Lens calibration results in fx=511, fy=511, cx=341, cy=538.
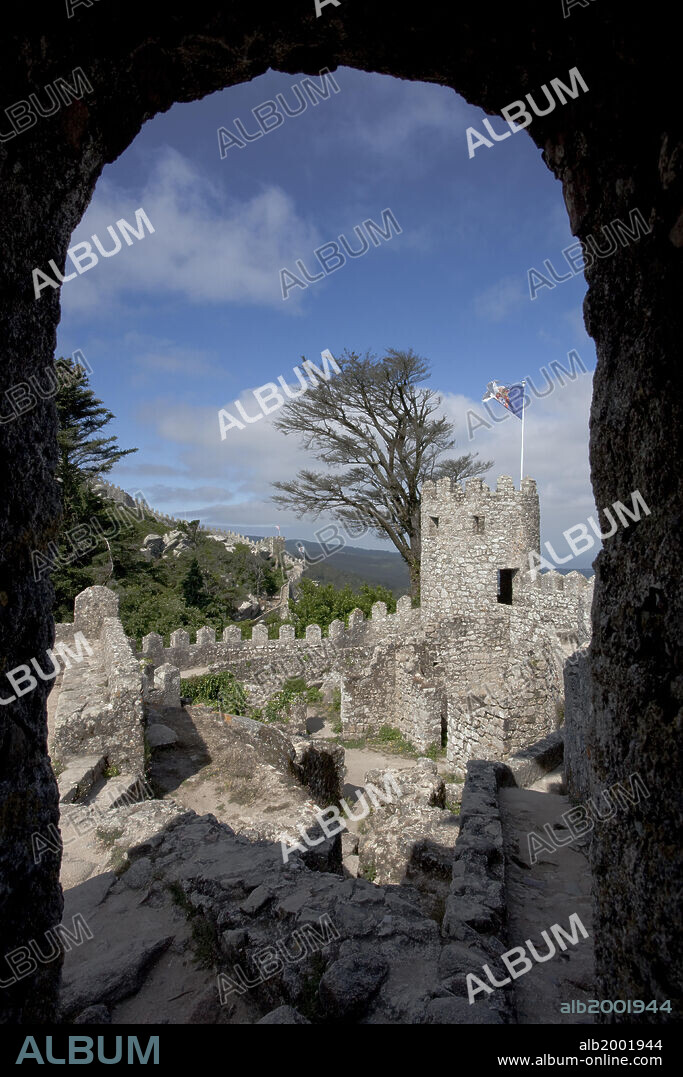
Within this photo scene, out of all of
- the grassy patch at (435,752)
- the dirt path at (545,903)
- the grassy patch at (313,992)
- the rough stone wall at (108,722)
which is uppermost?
the rough stone wall at (108,722)

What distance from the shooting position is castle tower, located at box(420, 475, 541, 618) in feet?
38.3

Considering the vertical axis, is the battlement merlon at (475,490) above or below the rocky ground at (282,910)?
above

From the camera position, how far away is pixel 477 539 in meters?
11.9

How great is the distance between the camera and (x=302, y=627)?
59.8 feet

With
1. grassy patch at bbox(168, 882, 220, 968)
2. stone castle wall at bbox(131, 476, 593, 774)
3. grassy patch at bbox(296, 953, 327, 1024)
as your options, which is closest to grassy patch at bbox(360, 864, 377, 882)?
grassy patch at bbox(168, 882, 220, 968)

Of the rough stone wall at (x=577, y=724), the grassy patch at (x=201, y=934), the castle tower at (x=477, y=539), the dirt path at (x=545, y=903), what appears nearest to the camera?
the dirt path at (x=545, y=903)

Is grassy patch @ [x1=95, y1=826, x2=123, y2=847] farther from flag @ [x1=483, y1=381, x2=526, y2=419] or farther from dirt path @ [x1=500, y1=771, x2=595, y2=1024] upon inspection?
flag @ [x1=483, y1=381, x2=526, y2=419]

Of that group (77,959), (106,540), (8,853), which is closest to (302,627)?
(106,540)

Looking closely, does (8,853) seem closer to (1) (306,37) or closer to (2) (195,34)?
(2) (195,34)

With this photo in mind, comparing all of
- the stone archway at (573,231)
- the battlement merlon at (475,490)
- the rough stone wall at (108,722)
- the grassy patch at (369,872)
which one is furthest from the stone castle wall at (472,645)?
the stone archway at (573,231)

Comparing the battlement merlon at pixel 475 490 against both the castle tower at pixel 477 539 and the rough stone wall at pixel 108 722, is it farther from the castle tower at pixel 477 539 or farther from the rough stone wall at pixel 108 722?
the rough stone wall at pixel 108 722

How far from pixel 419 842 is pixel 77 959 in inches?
114

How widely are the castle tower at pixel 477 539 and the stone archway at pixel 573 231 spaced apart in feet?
34.1

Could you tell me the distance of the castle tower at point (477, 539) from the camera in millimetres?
11664
